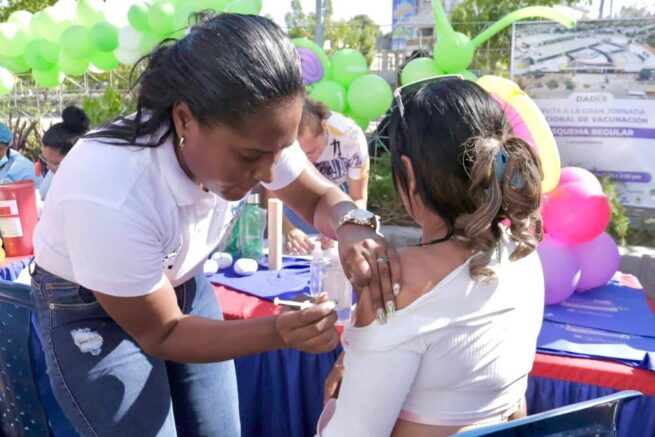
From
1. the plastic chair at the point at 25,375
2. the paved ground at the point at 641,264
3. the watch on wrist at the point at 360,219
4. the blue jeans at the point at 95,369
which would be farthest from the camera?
the paved ground at the point at 641,264

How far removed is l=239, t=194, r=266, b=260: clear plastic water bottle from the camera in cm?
252

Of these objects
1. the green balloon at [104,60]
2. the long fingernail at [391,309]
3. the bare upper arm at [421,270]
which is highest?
the green balloon at [104,60]

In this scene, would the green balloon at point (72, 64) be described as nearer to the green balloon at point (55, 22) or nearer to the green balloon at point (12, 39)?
the green balloon at point (55, 22)

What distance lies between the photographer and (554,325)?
6.54 ft

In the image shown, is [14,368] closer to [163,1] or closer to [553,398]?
[553,398]

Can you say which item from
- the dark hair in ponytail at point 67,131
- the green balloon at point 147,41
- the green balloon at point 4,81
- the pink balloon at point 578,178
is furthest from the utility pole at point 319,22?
the pink balloon at point 578,178

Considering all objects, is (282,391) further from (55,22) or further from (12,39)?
(12,39)

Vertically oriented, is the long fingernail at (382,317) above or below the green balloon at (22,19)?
below

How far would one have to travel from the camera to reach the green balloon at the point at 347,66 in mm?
5656

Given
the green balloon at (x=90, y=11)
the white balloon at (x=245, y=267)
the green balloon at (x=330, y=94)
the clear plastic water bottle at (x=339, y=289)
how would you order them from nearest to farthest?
the clear plastic water bottle at (x=339, y=289)
the white balloon at (x=245, y=267)
the green balloon at (x=330, y=94)
the green balloon at (x=90, y=11)

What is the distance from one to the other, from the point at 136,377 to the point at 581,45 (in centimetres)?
472

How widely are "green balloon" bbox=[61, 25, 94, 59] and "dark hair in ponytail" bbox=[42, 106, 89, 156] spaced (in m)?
2.38

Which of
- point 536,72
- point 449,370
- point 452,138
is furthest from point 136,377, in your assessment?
point 536,72

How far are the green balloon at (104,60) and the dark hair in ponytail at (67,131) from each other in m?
2.44
